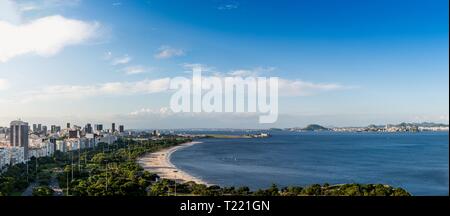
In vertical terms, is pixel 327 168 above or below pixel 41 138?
below

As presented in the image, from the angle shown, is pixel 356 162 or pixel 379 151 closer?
pixel 356 162

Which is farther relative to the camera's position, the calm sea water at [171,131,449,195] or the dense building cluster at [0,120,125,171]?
the calm sea water at [171,131,449,195]

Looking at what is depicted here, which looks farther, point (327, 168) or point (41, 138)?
point (327, 168)

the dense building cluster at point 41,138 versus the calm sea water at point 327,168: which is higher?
the dense building cluster at point 41,138

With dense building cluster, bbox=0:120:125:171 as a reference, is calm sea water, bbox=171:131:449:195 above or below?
below

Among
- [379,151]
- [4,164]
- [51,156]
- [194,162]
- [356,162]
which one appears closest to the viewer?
[4,164]

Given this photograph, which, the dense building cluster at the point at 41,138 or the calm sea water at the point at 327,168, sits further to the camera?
the calm sea water at the point at 327,168
